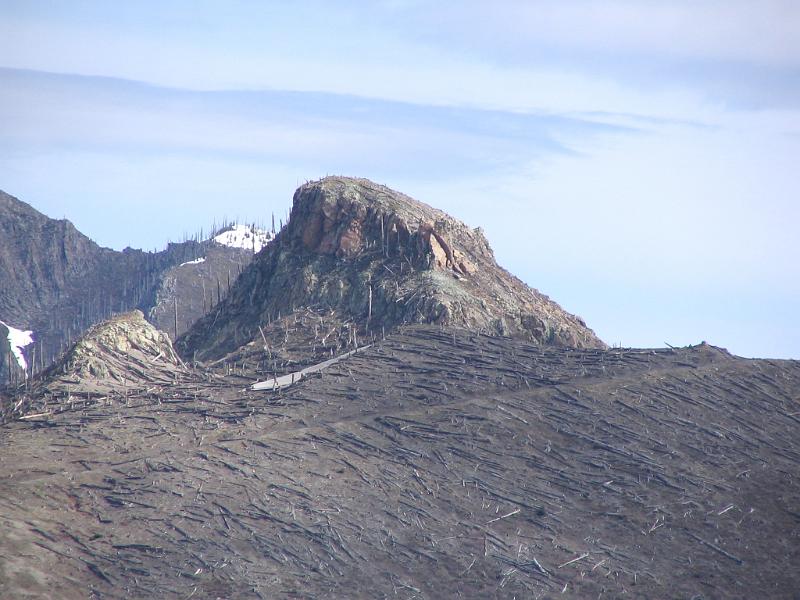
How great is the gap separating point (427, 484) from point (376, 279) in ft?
83.3

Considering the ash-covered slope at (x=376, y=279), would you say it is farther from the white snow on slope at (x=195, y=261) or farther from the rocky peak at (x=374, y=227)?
the white snow on slope at (x=195, y=261)

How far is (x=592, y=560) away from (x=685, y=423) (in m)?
10.7

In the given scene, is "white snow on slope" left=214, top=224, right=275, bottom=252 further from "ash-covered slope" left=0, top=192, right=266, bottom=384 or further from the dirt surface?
the dirt surface

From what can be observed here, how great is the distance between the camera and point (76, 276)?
178250 mm

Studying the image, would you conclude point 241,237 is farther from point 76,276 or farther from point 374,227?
point 374,227

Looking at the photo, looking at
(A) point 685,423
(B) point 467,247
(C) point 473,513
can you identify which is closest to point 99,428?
(C) point 473,513

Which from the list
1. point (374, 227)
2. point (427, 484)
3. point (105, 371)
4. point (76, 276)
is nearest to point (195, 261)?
point (76, 276)

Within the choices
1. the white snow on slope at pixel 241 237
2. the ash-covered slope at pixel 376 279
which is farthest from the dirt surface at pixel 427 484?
the white snow on slope at pixel 241 237

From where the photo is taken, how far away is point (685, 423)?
153ft

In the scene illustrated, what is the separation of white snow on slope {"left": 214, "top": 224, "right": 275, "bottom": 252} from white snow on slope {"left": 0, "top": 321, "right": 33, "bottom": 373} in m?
29.6

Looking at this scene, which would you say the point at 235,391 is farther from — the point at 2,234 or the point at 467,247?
the point at 2,234

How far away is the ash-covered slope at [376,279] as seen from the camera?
63.2 metres

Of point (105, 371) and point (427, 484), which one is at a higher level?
point (105, 371)

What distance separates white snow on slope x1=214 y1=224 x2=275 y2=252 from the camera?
6253 inches
